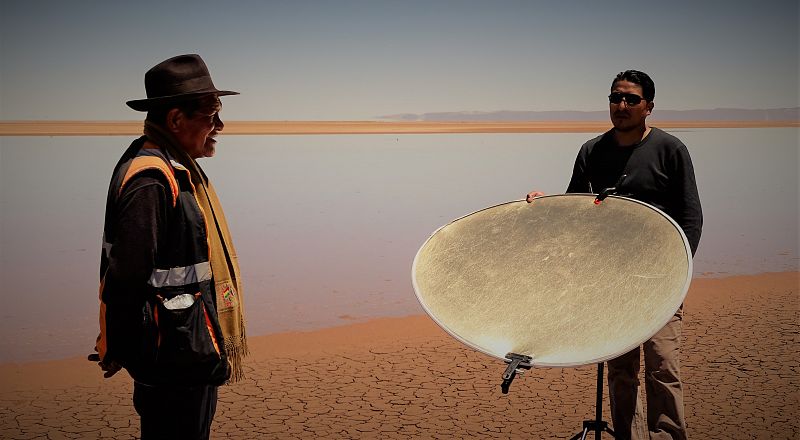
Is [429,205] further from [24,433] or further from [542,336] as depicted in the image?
[542,336]

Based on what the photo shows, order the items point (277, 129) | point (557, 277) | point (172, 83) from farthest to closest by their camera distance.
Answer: point (277, 129) → point (557, 277) → point (172, 83)

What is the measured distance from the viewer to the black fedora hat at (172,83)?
207cm

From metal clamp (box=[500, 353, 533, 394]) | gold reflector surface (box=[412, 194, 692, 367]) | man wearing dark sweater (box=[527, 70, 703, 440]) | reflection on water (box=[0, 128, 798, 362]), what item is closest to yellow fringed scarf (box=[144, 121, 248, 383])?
gold reflector surface (box=[412, 194, 692, 367])

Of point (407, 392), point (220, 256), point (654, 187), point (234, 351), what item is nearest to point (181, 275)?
point (220, 256)

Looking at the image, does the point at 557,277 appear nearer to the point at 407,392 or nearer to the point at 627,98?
the point at 627,98

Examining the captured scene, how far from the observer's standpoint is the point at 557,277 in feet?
7.42

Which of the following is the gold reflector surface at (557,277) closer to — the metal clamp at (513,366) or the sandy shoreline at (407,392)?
the metal clamp at (513,366)

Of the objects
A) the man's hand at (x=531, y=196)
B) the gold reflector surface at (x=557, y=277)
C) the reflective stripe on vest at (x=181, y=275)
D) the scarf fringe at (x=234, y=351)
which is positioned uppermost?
the man's hand at (x=531, y=196)

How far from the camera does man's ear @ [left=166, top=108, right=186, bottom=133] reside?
2078 mm

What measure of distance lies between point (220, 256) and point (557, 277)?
3.12 ft

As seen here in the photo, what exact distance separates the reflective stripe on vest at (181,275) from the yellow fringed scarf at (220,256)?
0.22ft

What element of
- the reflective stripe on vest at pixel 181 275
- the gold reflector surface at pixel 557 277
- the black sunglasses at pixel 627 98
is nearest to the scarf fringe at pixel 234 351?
the reflective stripe on vest at pixel 181 275

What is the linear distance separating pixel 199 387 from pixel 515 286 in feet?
3.03

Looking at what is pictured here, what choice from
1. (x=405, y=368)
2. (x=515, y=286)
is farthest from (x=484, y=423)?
(x=515, y=286)
